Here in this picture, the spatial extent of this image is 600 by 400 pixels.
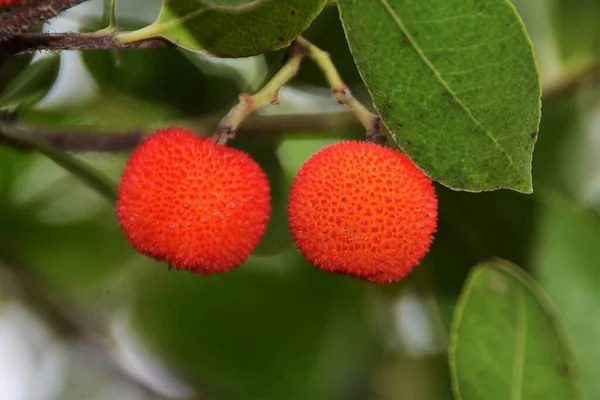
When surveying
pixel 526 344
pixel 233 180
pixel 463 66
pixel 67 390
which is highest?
pixel 463 66

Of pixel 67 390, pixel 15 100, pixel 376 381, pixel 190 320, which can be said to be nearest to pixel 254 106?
pixel 15 100

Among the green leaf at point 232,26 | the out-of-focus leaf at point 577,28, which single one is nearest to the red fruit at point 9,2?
the green leaf at point 232,26

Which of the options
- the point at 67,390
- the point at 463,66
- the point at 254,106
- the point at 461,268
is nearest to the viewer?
the point at 463,66

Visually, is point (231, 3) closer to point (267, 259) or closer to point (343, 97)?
point (343, 97)

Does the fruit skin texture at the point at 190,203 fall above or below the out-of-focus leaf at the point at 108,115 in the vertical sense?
above

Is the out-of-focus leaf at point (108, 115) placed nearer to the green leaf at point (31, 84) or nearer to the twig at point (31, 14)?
the green leaf at point (31, 84)

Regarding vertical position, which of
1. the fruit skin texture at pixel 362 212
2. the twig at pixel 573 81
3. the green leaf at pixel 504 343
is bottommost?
the green leaf at pixel 504 343

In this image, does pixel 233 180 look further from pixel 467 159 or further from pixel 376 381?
pixel 376 381
